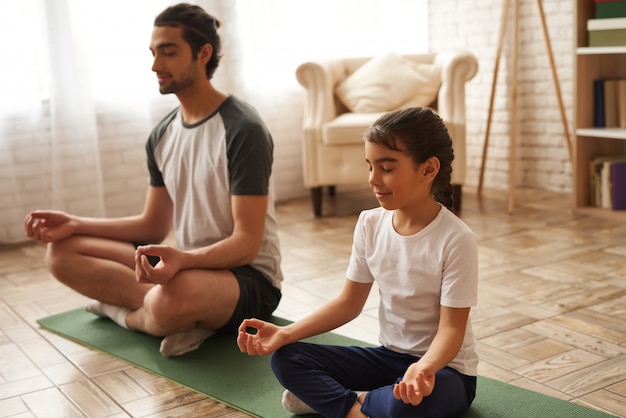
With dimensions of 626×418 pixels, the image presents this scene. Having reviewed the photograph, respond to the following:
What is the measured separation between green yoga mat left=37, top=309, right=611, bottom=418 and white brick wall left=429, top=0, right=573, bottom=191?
2570 millimetres

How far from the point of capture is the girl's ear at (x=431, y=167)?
1.70 m

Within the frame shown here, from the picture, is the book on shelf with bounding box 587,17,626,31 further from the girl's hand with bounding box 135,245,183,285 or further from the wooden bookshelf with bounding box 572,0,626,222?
the girl's hand with bounding box 135,245,183,285

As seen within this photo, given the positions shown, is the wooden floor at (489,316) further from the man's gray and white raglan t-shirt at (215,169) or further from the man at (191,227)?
the man's gray and white raglan t-shirt at (215,169)

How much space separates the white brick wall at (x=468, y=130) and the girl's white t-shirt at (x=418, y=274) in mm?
2612

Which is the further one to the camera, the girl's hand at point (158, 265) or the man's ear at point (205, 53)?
the man's ear at point (205, 53)

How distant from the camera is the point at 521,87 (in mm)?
4793

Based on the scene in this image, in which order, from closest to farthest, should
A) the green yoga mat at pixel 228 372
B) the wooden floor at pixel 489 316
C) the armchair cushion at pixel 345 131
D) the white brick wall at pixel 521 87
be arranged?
the green yoga mat at pixel 228 372 < the wooden floor at pixel 489 316 < the armchair cushion at pixel 345 131 < the white brick wall at pixel 521 87

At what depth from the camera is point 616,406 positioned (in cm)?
189

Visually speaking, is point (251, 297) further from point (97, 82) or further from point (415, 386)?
point (97, 82)

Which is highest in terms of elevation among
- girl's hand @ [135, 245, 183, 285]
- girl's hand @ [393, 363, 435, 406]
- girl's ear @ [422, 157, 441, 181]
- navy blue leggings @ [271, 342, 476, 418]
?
girl's ear @ [422, 157, 441, 181]

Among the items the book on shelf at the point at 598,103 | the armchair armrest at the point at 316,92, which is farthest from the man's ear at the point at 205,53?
the book on shelf at the point at 598,103

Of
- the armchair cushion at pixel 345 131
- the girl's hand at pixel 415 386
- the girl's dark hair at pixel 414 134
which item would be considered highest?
the girl's dark hair at pixel 414 134

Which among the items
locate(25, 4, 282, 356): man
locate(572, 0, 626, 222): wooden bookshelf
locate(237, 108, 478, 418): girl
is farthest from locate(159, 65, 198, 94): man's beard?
locate(572, 0, 626, 222): wooden bookshelf

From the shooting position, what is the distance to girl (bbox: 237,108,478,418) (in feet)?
5.50
